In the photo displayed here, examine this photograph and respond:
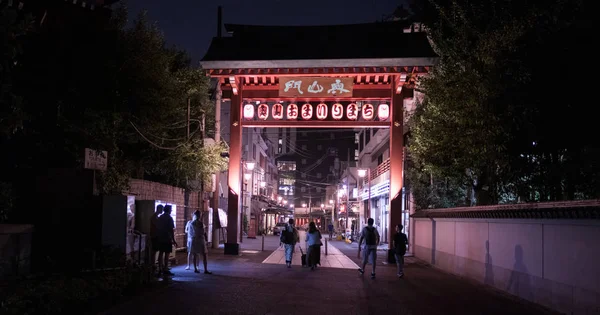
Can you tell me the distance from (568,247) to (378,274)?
26.4ft

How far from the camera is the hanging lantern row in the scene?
22.9 meters

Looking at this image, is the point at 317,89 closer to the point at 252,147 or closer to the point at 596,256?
the point at 596,256

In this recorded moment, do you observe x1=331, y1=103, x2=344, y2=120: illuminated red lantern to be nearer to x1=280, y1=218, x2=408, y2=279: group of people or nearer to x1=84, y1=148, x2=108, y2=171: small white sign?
x1=280, y1=218, x2=408, y2=279: group of people

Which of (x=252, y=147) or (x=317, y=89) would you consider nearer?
(x=317, y=89)

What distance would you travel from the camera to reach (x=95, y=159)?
13914 mm

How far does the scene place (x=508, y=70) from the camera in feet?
44.9

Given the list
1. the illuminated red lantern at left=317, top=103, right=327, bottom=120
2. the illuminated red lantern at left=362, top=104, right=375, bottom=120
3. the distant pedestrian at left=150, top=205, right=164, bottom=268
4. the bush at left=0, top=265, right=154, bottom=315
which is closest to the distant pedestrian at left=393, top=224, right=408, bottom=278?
the illuminated red lantern at left=362, top=104, right=375, bottom=120

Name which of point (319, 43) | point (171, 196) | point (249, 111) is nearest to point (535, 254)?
point (319, 43)

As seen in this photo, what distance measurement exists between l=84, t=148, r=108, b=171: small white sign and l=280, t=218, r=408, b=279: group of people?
26.2 ft

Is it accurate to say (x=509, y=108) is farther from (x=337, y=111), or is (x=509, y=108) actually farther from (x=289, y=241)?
(x=337, y=111)

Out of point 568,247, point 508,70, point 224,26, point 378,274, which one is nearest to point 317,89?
point 224,26

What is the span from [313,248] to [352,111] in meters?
6.49

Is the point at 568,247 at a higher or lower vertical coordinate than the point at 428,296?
higher

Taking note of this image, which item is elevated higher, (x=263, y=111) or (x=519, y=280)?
(x=263, y=111)
